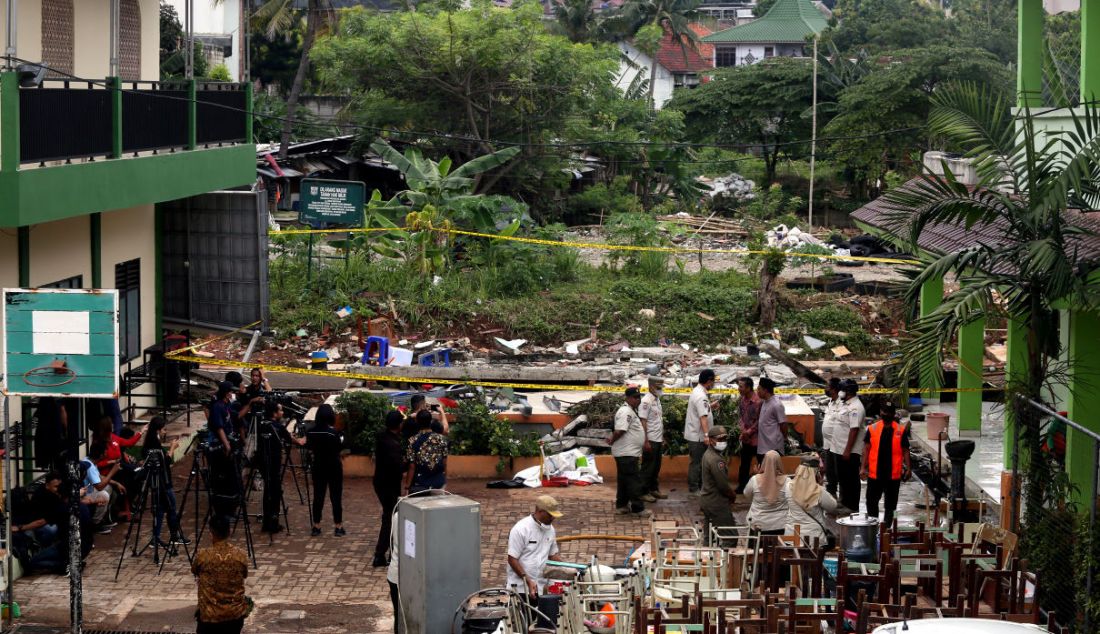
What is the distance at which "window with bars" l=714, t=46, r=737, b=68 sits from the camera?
247 ft

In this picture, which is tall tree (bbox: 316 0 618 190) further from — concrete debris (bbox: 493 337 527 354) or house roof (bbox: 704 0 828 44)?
house roof (bbox: 704 0 828 44)

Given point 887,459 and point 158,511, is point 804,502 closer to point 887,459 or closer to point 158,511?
point 887,459

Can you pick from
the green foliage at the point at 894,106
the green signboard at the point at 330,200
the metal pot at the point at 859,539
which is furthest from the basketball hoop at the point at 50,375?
the green foliage at the point at 894,106

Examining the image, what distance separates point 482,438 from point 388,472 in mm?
3538

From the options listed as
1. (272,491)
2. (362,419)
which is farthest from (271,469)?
(362,419)

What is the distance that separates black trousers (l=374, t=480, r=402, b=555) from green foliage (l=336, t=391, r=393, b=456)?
342 centimetres

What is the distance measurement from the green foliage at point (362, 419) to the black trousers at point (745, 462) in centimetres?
438

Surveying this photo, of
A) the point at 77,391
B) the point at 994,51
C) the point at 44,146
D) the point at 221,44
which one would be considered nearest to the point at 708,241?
the point at 994,51

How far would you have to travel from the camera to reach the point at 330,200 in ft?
86.3

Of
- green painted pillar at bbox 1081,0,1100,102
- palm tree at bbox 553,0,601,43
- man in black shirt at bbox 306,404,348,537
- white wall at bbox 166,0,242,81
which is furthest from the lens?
white wall at bbox 166,0,242,81

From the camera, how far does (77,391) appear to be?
411 inches

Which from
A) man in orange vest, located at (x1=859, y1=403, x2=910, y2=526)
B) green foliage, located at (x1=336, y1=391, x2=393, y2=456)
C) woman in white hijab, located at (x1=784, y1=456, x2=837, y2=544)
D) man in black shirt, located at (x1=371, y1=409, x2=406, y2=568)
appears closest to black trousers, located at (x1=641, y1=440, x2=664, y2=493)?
man in orange vest, located at (x1=859, y1=403, x2=910, y2=526)

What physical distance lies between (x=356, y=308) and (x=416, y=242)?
8.22ft

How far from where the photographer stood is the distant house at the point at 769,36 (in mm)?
73562
